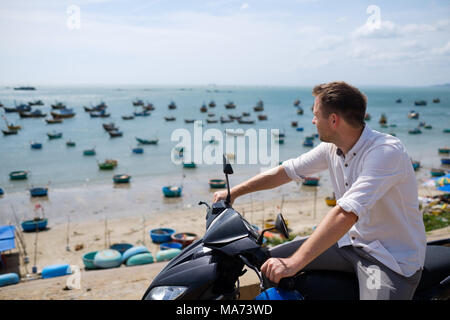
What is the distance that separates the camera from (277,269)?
5.80ft

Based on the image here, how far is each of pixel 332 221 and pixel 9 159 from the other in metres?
38.7

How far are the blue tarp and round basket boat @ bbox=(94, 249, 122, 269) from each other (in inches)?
97.2

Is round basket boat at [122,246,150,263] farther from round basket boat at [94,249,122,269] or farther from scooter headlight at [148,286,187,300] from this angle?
scooter headlight at [148,286,187,300]

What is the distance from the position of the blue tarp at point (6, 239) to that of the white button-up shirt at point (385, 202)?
11.3 metres

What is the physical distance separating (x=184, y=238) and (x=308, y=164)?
1091 centimetres

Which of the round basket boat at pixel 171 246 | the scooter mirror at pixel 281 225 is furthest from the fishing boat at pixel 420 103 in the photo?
the scooter mirror at pixel 281 225

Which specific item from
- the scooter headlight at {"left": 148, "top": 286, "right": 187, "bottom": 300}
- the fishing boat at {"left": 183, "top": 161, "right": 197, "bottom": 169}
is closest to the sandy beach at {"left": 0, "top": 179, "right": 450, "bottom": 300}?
the scooter headlight at {"left": 148, "top": 286, "right": 187, "bottom": 300}

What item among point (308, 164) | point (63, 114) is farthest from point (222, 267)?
point (63, 114)

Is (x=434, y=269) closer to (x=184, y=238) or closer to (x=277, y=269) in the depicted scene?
(x=277, y=269)

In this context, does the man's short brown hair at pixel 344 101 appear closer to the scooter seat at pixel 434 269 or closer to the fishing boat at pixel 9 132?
the scooter seat at pixel 434 269

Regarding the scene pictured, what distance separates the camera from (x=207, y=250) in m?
1.90

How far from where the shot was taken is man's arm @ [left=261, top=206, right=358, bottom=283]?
1776 mm

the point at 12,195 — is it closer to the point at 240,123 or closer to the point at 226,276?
the point at 226,276

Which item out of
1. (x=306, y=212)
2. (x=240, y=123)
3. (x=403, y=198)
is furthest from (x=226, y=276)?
(x=240, y=123)
